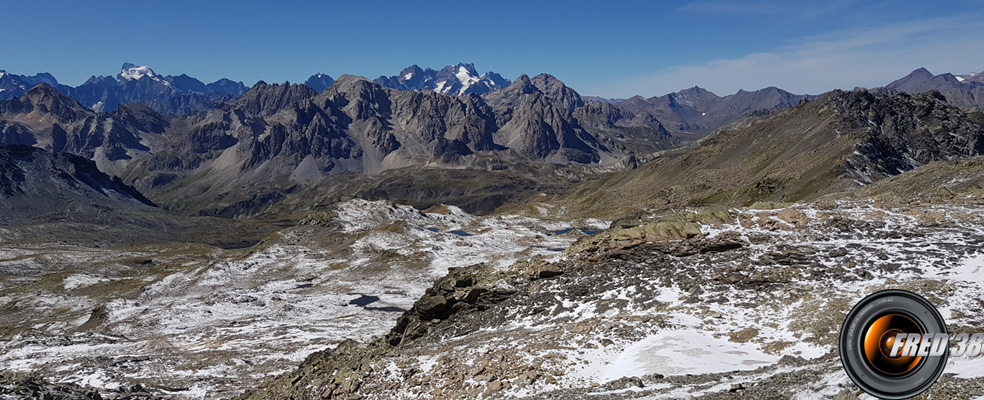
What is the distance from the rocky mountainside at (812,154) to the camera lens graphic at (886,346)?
107 metres

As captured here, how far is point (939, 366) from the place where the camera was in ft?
25.8

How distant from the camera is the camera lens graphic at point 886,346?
7.99 meters

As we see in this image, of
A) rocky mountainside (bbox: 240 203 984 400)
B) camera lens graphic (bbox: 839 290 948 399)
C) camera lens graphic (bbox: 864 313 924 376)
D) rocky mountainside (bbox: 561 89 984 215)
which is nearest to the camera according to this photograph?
camera lens graphic (bbox: 839 290 948 399)

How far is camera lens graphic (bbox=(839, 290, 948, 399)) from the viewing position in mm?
7988

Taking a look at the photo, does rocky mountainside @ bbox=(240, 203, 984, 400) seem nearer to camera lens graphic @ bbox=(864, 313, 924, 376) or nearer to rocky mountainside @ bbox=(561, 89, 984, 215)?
camera lens graphic @ bbox=(864, 313, 924, 376)

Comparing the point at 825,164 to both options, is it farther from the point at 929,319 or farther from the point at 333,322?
the point at 929,319

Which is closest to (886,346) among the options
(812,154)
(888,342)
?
(888,342)

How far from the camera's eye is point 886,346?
829cm

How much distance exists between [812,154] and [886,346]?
142m

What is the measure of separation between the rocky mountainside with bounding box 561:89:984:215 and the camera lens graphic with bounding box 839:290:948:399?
10652cm

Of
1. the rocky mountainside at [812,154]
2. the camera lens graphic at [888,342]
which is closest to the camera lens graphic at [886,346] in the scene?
the camera lens graphic at [888,342]

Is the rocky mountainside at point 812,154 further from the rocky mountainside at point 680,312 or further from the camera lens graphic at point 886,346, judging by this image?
the camera lens graphic at point 886,346

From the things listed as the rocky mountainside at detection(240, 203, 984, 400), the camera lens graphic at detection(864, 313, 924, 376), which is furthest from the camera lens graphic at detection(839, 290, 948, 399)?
the rocky mountainside at detection(240, 203, 984, 400)

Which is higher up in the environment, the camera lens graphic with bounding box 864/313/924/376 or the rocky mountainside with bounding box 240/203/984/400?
the camera lens graphic with bounding box 864/313/924/376
